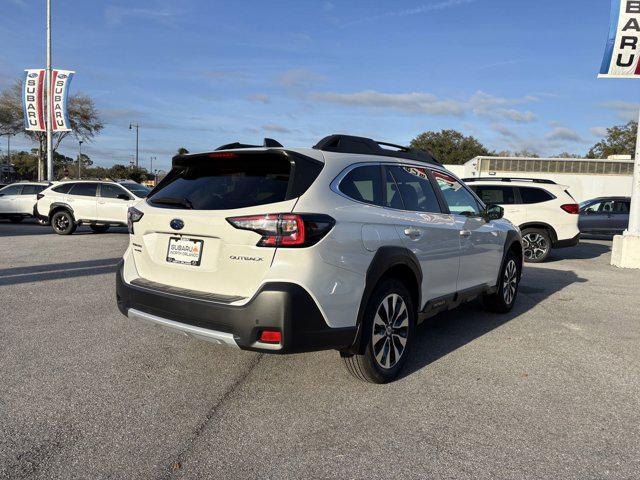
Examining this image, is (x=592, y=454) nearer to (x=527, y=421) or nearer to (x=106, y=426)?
(x=527, y=421)

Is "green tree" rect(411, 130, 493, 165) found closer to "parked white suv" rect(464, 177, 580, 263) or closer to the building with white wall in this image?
the building with white wall

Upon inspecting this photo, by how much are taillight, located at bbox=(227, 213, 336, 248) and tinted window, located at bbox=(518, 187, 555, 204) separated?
948 cm

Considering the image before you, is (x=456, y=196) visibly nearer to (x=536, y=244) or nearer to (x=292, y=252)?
(x=292, y=252)

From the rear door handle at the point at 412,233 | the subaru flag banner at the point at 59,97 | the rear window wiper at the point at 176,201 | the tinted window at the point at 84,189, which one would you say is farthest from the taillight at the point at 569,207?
the subaru flag banner at the point at 59,97

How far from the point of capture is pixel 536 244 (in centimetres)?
1128

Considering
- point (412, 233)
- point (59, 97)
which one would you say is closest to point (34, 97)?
point (59, 97)

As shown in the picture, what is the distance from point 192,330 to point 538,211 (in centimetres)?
977

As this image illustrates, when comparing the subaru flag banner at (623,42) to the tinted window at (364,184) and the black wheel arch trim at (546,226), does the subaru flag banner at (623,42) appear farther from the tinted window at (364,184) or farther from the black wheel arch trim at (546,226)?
the tinted window at (364,184)

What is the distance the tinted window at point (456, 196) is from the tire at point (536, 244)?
650 cm

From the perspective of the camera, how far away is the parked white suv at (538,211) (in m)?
11.1

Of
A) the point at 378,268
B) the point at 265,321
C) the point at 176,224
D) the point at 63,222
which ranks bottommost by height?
the point at 63,222

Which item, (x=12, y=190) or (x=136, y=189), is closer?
(x=136, y=189)

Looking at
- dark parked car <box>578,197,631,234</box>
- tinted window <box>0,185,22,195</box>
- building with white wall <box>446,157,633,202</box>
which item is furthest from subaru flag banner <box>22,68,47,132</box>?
building with white wall <box>446,157,633,202</box>

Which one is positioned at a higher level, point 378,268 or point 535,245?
point 378,268
